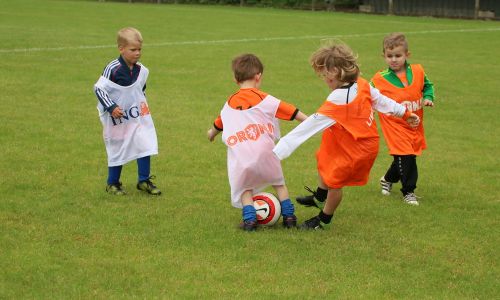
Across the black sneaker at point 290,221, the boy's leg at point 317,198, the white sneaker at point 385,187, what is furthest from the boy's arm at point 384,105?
the white sneaker at point 385,187

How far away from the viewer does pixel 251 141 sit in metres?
6.64

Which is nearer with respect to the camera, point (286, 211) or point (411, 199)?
point (286, 211)

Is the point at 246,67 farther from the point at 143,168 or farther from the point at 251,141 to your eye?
the point at 143,168

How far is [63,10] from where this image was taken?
34.7m

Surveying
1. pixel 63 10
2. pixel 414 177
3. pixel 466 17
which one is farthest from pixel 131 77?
pixel 466 17

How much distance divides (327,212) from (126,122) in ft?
7.57

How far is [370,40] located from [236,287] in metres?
19.8

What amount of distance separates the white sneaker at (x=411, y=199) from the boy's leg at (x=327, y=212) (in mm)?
1390

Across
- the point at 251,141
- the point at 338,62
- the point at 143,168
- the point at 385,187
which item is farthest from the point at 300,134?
the point at 385,187

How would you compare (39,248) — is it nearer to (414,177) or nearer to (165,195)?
A: (165,195)

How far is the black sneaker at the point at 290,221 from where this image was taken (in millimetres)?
6878

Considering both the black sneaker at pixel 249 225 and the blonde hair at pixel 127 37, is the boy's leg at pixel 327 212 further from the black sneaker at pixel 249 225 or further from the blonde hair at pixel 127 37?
the blonde hair at pixel 127 37

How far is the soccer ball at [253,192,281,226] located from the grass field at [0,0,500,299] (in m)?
0.13

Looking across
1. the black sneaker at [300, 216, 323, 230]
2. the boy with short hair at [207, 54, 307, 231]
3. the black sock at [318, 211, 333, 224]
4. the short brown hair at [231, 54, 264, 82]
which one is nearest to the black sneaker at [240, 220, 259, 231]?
the boy with short hair at [207, 54, 307, 231]
